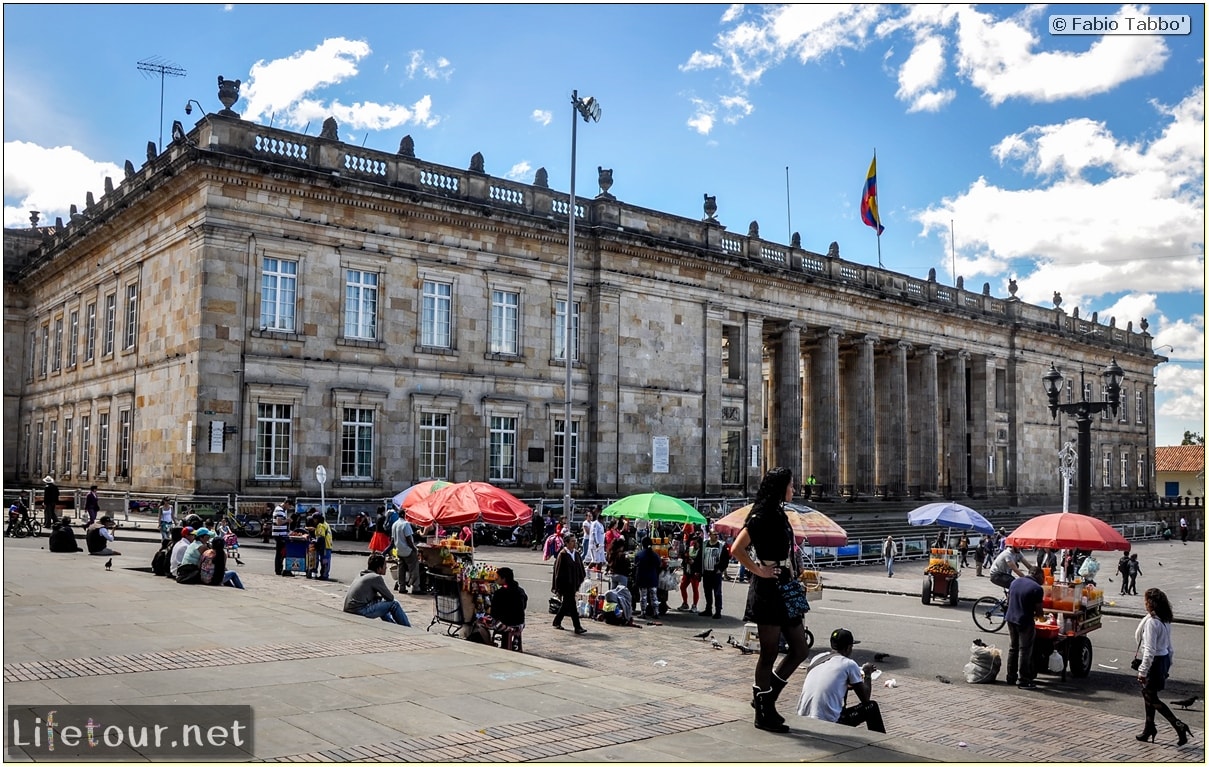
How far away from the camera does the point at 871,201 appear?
1890 inches

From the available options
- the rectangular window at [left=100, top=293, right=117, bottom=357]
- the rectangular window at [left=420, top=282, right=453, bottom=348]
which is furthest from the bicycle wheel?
the rectangular window at [left=100, top=293, right=117, bottom=357]

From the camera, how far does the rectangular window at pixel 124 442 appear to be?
3355cm

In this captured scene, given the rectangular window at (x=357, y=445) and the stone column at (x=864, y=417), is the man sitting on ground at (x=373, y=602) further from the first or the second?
the stone column at (x=864, y=417)

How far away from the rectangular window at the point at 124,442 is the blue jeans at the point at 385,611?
74.6ft

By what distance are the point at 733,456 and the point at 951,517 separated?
1876cm

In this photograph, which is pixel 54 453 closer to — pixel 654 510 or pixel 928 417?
pixel 654 510

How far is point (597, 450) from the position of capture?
1467 inches

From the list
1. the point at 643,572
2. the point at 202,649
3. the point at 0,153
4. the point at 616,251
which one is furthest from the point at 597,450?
the point at 0,153

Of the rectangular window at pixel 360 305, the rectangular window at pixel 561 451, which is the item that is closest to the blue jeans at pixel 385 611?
the rectangular window at pixel 360 305

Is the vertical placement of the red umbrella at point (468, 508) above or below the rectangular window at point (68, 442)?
below

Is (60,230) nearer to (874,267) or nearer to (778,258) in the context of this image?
(778,258)

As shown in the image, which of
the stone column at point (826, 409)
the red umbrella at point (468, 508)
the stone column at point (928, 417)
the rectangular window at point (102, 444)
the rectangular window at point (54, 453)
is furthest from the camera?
the stone column at point (928, 417)

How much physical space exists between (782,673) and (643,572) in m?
10.3

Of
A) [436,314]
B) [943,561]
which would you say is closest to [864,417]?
[436,314]
